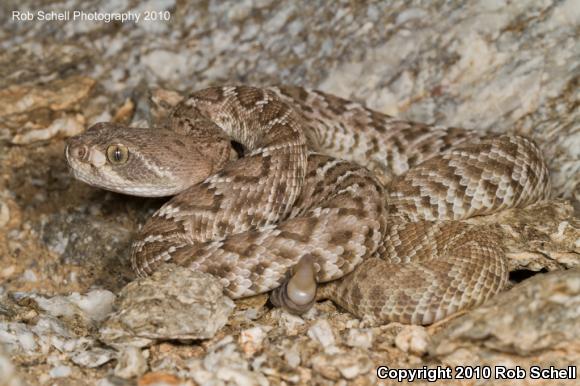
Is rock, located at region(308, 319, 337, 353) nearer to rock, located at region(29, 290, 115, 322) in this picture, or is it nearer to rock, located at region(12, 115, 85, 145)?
rock, located at region(29, 290, 115, 322)

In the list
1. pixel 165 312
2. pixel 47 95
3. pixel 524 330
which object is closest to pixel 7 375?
pixel 165 312

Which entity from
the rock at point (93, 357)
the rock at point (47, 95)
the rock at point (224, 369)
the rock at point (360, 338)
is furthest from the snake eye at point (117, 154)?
the rock at point (360, 338)

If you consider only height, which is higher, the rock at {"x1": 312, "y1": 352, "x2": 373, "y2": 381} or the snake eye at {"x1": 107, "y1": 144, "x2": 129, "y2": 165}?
the snake eye at {"x1": 107, "y1": 144, "x2": 129, "y2": 165}

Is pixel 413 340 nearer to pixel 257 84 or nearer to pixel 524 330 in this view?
pixel 524 330

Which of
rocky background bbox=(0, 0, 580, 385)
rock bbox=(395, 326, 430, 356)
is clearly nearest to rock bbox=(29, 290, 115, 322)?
rocky background bbox=(0, 0, 580, 385)

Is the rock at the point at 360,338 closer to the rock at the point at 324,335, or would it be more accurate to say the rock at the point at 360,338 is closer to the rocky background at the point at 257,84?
the rocky background at the point at 257,84
